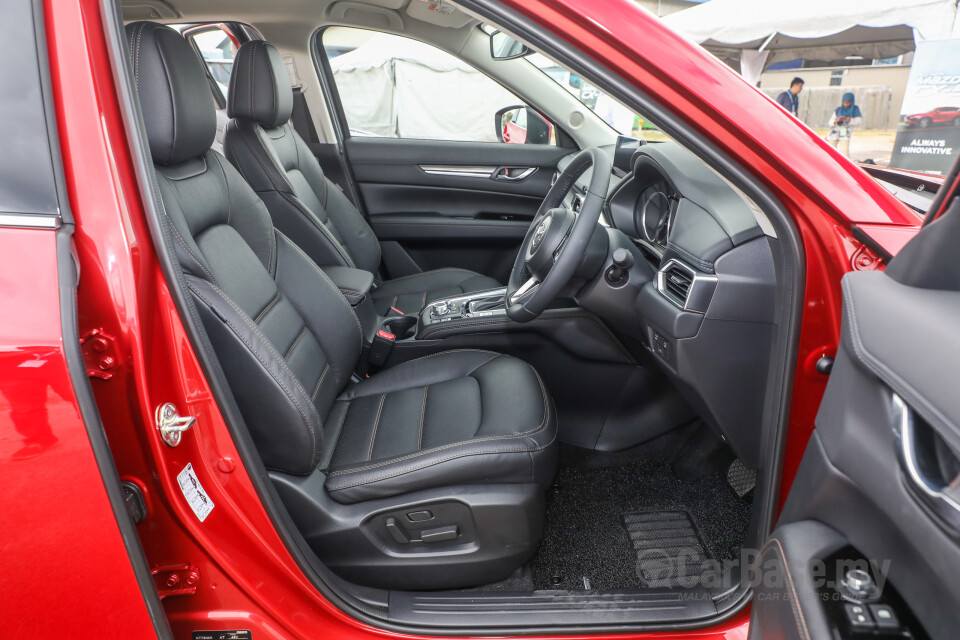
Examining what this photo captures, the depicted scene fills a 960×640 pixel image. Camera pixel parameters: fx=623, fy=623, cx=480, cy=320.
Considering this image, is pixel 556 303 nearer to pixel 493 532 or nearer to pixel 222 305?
pixel 493 532

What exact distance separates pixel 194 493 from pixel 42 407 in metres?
0.27

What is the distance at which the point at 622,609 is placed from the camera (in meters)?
1.24

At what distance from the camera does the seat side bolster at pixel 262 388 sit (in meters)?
1.07

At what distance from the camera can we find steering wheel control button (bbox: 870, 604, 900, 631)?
2.18 feet

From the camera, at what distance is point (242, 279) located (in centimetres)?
137

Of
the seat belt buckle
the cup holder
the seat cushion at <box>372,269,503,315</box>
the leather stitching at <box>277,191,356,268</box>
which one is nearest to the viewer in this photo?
the seat belt buckle

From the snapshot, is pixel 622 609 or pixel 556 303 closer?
pixel 622 609

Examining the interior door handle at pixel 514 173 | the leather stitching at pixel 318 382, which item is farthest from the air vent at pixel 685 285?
the interior door handle at pixel 514 173

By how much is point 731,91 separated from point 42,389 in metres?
1.03

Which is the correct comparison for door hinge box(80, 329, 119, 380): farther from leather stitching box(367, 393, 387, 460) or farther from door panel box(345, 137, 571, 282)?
door panel box(345, 137, 571, 282)

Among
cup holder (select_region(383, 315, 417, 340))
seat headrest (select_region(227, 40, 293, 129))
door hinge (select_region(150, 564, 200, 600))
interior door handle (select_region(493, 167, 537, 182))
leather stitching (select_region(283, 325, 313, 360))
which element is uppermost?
seat headrest (select_region(227, 40, 293, 129))

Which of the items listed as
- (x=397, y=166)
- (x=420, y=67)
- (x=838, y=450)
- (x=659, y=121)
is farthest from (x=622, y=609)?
(x=420, y=67)

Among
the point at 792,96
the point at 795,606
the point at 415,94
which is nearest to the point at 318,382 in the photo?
the point at 795,606

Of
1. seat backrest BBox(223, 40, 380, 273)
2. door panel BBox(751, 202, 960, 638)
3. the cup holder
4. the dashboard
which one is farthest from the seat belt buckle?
door panel BBox(751, 202, 960, 638)
